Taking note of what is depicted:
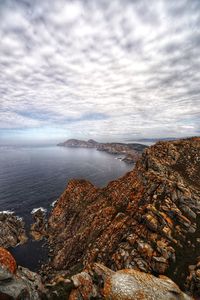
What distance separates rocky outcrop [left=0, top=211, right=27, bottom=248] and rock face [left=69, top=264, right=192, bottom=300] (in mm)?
52718

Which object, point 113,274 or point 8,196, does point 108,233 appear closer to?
point 113,274

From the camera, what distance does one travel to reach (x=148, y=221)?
31.3 meters

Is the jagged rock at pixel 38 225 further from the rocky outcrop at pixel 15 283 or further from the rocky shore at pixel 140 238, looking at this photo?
the rocky outcrop at pixel 15 283

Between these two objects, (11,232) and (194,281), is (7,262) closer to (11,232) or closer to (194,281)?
(194,281)

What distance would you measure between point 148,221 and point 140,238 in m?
3.29

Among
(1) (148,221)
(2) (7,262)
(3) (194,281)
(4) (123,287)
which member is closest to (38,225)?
(1) (148,221)

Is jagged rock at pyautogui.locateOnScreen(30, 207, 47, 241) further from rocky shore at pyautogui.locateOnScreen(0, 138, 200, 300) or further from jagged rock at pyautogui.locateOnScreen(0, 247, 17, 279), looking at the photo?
jagged rock at pyautogui.locateOnScreen(0, 247, 17, 279)

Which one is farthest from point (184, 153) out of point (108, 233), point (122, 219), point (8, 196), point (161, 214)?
point (8, 196)

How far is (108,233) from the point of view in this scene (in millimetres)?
36344

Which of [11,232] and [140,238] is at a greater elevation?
[140,238]

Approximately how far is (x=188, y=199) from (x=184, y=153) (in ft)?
57.0

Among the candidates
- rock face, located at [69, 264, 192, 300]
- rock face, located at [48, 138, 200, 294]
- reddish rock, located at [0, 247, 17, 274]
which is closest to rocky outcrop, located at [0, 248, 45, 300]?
reddish rock, located at [0, 247, 17, 274]

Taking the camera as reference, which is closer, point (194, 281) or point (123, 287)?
point (123, 287)

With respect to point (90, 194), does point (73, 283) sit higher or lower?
higher
